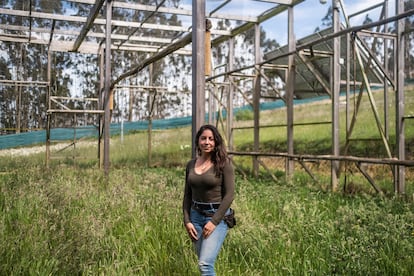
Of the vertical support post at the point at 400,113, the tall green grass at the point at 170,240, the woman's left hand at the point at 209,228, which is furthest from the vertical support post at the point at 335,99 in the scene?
the woman's left hand at the point at 209,228

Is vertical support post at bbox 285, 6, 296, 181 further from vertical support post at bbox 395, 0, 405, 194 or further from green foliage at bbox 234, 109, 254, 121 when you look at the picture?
green foliage at bbox 234, 109, 254, 121

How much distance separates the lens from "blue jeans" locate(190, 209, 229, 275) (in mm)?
2906

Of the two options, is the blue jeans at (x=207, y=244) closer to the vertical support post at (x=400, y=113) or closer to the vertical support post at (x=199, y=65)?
the vertical support post at (x=199, y=65)

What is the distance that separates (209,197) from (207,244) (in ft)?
1.03

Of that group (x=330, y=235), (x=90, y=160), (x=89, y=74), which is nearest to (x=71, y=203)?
A: (x=330, y=235)

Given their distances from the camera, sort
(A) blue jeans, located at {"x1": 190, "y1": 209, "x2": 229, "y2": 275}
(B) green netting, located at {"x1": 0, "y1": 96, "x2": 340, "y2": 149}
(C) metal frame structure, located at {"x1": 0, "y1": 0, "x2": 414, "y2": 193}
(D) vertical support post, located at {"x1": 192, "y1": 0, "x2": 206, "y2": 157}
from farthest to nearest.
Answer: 1. (B) green netting, located at {"x1": 0, "y1": 96, "x2": 340, "y2": 149}
2. (C) metal frame structure, located at {"x1": 0, "y1": 0, "x2": 414, "y2": 193}
3. (D) vertical support post, located at {"x1": 192, "y1": 0, "x2": 206, "y2": 157}
4. (A) blue jeans, located at {"x1": 190, "y1": 209, "x2": 229, "y2": 275}

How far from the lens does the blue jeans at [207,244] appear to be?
2.91m

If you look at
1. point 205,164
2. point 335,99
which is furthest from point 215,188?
point 335,99

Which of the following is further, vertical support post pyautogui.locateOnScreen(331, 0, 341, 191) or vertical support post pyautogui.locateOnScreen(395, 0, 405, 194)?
vertical support post pyautogui.locateOnScreen(331, 0, 341, 191)

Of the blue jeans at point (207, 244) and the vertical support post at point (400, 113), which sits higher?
the vertical support post at point (400, 113)

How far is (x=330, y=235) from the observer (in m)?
3.92

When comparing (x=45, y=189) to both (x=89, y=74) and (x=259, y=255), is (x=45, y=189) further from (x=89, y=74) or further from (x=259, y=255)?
(x=89, y=74)

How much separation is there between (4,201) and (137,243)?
85.8 inches

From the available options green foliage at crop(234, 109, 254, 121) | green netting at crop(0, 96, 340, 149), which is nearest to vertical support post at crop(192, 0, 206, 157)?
green netting at crop(0, 96, 340, 149)
